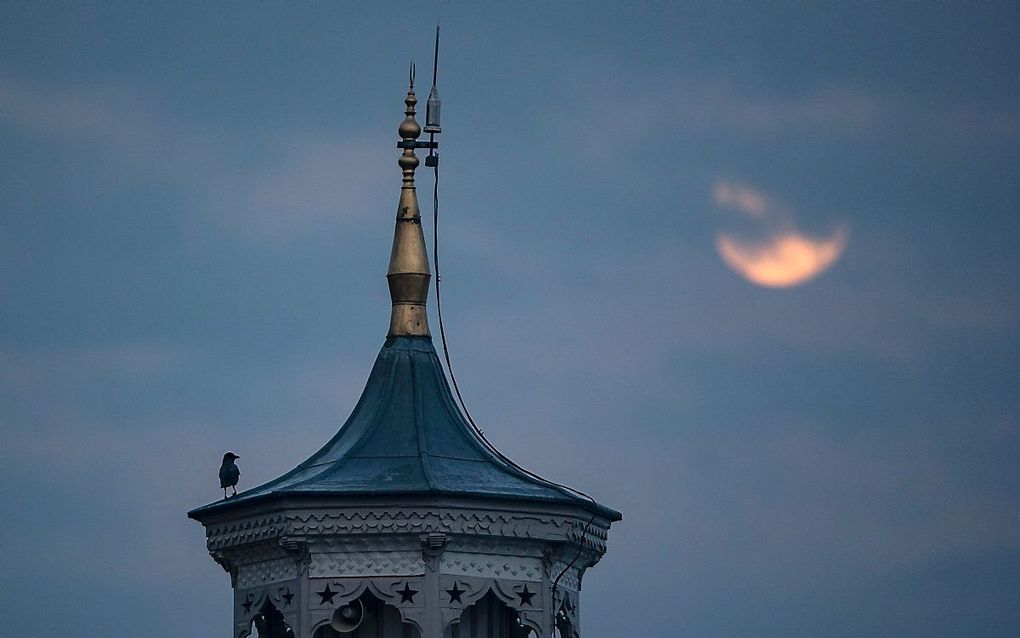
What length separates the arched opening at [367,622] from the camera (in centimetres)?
4347

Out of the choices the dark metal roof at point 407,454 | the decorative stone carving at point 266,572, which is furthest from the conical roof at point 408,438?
the decorative stone carving at point 266,572

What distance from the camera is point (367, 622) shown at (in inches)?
1742

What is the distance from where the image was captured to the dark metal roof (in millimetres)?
43250

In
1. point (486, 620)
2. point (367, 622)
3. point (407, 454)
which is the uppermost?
point (407, 454)

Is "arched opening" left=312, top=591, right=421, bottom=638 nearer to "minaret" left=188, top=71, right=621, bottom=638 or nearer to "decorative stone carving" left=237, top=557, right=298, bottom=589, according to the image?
"minaret" left=188, top=71, right=621, bottom=638

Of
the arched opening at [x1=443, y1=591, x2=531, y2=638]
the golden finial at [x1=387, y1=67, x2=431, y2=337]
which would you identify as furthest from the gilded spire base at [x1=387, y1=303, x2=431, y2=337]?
the arched opening at [x1=443, y1=591, x2=531, y2=638]

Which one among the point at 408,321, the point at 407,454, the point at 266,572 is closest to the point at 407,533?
the point at 407,454

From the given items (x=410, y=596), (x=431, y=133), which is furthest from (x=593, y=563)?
Result: (x=431, y=133)

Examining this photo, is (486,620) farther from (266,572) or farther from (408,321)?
(408,321)

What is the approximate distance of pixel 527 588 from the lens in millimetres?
43688

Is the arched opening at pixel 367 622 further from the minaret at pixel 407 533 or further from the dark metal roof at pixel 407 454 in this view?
the dark metal roof at pixel 407 454

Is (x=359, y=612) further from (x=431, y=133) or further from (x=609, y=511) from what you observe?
(x=431, y=133)

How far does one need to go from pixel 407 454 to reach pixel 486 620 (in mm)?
3096

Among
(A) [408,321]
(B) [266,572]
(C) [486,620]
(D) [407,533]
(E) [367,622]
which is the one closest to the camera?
(D) [407,533]
